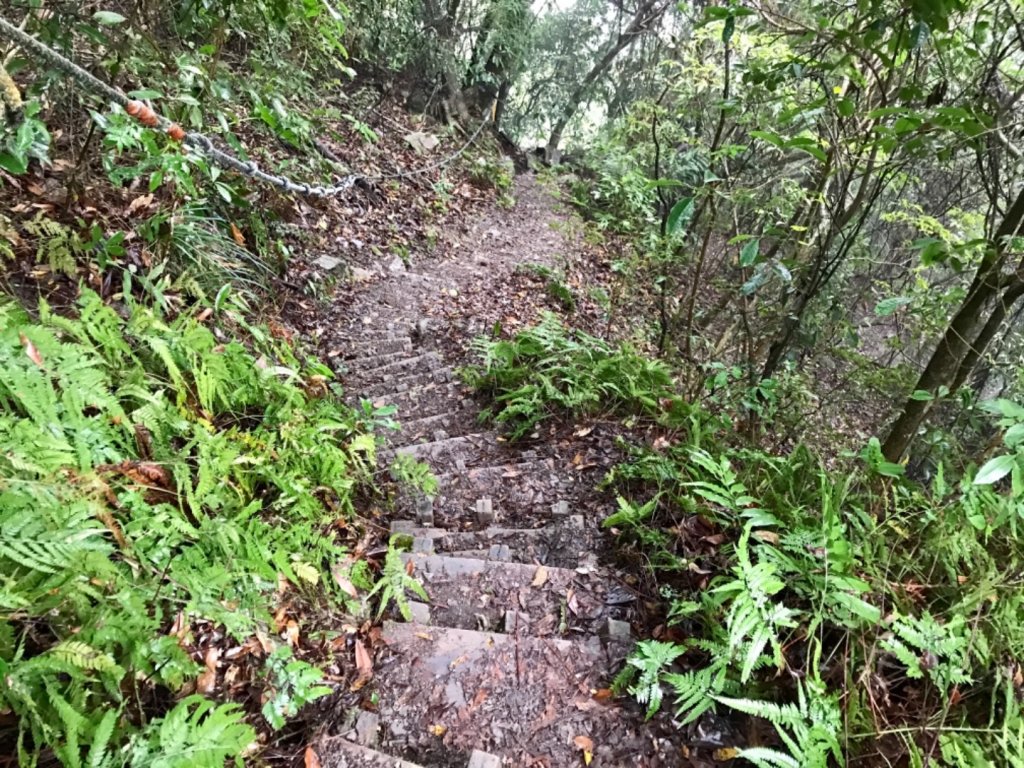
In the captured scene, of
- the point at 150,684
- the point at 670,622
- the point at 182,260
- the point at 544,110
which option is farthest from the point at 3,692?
the point at 544,110

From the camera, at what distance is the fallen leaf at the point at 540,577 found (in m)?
3.11

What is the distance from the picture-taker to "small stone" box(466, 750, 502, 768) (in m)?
2.10

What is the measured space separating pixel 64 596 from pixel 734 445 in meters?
4.05

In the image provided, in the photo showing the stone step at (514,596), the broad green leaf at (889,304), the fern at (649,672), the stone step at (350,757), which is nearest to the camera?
the stone step at (350,757)

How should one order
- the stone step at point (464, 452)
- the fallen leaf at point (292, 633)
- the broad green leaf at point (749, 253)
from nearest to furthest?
1. the fallen leaf at point (292, 633)
2. the broad green leaf at point (749, 253)
3. the stone step at point (464, 452)

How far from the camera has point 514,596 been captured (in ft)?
10.0

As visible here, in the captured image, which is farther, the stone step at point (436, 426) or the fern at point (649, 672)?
the stone step at point (436, 426)

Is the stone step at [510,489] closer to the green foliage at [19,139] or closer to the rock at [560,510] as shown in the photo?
the rock at [560,510]

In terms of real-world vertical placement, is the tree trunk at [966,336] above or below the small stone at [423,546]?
above

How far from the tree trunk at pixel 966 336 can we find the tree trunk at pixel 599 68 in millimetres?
9893

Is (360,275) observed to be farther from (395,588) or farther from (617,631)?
(617,631)

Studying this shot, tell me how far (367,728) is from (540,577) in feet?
3.90

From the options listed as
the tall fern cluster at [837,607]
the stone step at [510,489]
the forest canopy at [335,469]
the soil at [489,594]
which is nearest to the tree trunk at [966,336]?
the forest canopy at [335,469]

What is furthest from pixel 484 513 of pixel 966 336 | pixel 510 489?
pixel 966 336
